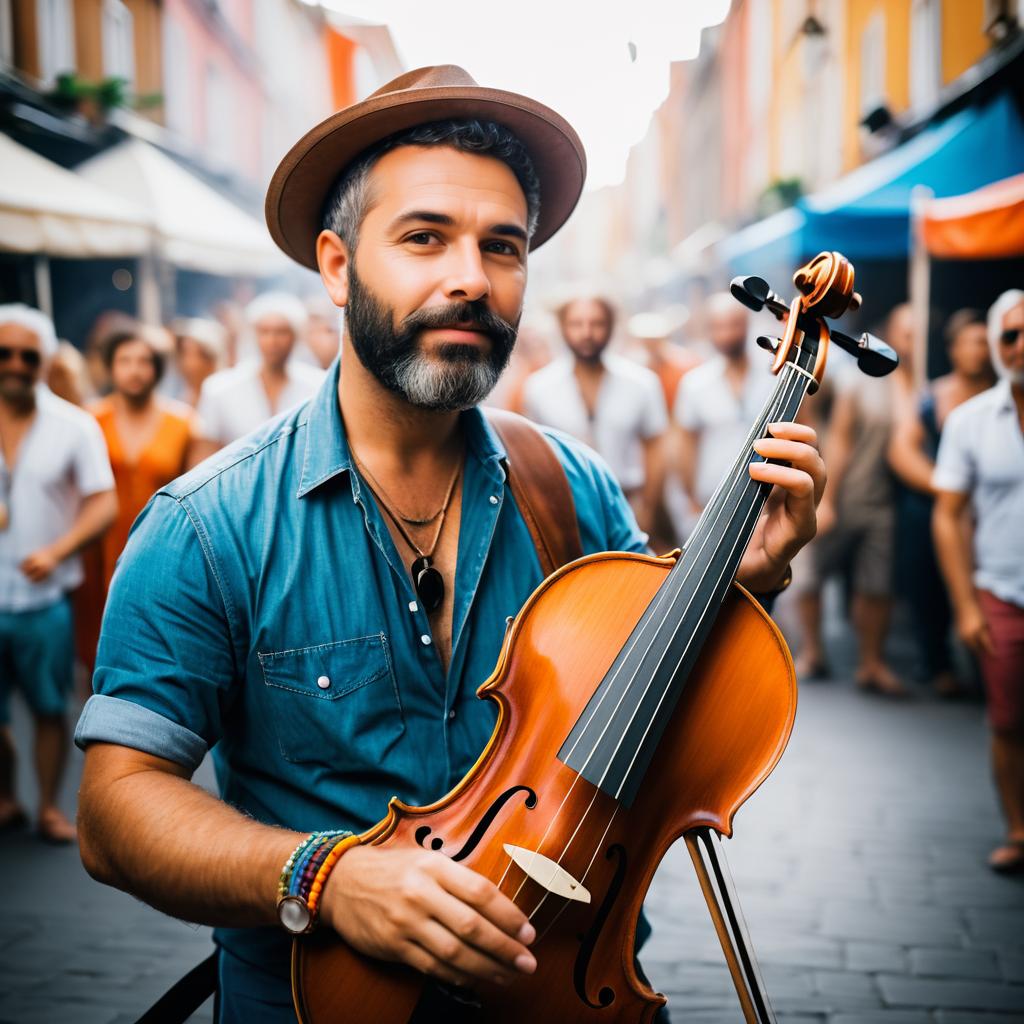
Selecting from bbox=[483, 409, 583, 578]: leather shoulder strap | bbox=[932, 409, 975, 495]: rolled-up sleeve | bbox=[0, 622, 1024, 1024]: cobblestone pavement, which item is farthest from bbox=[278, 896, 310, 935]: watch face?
bbox=[932, 409, 975, 495]: rolled-up sleeve

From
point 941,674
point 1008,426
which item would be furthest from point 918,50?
point 1008,426

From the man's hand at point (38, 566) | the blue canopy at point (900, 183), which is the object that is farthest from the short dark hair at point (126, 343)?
the blue canopy at point (900, 183)

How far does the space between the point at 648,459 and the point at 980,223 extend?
220 centimetres

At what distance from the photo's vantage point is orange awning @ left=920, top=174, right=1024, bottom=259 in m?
5.50

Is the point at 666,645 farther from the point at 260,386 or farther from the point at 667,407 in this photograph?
the point at 667,407

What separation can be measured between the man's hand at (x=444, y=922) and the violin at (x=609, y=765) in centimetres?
12

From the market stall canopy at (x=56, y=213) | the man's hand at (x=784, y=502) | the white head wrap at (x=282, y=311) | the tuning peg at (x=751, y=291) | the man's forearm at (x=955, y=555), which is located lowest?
the man's forearm at (x=955, y=555)

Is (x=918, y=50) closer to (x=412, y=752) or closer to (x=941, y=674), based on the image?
(x=941, y=674)

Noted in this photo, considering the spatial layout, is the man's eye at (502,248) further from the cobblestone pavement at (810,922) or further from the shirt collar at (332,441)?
the cobblestone pavement at (810,922)

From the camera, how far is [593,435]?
5.62 metres

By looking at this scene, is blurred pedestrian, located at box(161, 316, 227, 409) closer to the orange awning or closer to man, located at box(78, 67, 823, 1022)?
the orange awning

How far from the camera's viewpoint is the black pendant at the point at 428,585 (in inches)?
65.6

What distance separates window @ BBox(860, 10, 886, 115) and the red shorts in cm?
670

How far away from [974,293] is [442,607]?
7097 millimetres
